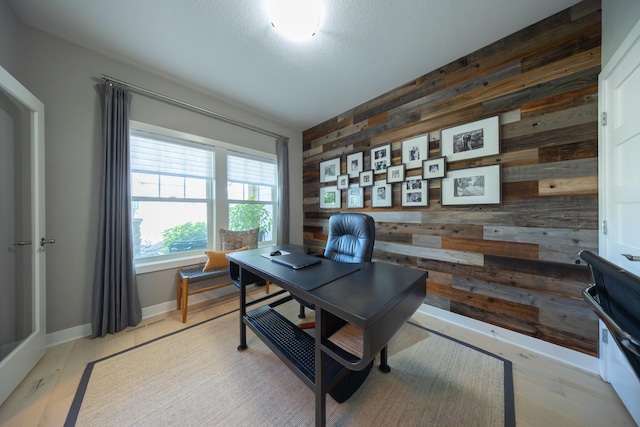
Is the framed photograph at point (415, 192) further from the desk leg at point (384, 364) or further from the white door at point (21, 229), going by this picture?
the white door at point (21, 229)

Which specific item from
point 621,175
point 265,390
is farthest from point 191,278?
point 621,175

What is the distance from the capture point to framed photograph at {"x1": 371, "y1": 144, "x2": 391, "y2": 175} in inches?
→ 101

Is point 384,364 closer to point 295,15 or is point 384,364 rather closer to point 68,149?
point 295,15

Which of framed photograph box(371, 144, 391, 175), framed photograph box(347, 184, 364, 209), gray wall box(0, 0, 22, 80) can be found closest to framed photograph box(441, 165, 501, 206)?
framed photograph box(371, 144, 391, 175)

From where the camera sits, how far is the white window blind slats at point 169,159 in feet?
7.44

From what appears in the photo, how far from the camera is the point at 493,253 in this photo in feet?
6.08

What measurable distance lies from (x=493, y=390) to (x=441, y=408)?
1.41 ft

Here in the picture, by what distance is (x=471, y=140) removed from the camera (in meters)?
1.96

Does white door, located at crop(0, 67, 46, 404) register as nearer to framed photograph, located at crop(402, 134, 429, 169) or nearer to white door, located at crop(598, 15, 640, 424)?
framed photograph, located at crop(402, 134, 429, 169)

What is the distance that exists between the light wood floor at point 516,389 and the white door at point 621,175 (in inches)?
4.8

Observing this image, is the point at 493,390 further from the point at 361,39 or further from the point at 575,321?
the point at 361,39

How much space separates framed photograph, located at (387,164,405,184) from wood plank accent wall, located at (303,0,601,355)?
0.17 meters

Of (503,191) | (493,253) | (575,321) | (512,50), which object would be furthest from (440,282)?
(512,50)

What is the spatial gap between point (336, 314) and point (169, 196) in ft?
8.49
